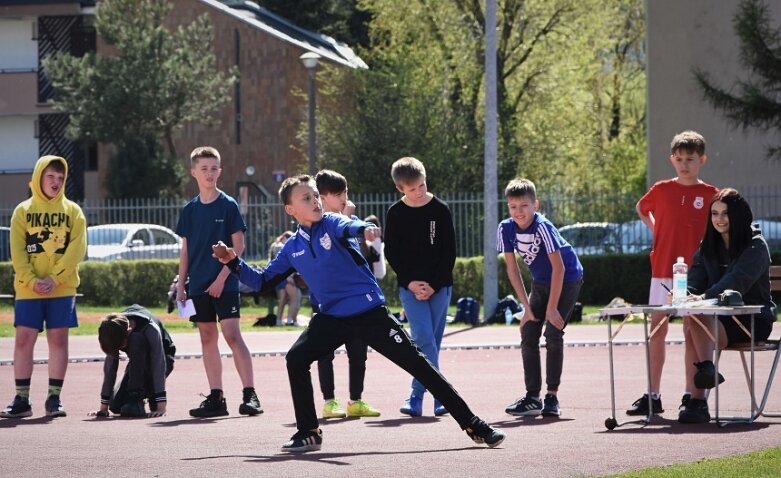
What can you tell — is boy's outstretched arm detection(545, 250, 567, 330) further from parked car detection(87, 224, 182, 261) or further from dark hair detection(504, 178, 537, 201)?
parked car detection(87, 224, 182, 261)

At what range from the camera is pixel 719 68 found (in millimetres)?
39094

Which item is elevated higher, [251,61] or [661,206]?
[251,61]

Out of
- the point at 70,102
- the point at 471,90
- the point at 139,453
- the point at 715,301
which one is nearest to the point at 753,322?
the point at 715,301

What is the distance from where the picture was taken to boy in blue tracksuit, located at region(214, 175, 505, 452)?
908 cm

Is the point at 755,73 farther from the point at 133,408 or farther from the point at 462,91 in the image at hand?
the point at 133,408

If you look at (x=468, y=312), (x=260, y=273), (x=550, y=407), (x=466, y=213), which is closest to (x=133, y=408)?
(x=260, y=273)

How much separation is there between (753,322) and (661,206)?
136 cm

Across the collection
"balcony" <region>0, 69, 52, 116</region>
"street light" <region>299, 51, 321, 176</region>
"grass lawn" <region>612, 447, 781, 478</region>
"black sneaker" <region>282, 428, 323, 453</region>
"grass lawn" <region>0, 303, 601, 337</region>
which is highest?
"balcony" <region>0, 69, 52, 116</region>

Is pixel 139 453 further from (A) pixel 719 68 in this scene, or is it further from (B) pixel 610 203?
(A) pixel 719 68

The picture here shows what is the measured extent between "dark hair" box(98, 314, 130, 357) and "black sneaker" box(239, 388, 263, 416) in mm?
1052

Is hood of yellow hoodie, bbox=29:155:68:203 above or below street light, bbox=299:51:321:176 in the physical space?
below

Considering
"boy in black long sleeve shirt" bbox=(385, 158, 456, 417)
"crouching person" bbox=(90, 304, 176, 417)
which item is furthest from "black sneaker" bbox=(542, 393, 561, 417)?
"crouching person" bbox=(90, 304, 176, 417)

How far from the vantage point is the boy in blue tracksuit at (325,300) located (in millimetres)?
9078

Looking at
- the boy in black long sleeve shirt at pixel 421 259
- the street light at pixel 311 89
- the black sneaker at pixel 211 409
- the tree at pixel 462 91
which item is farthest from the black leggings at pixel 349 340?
the tree at pixel 462 91
